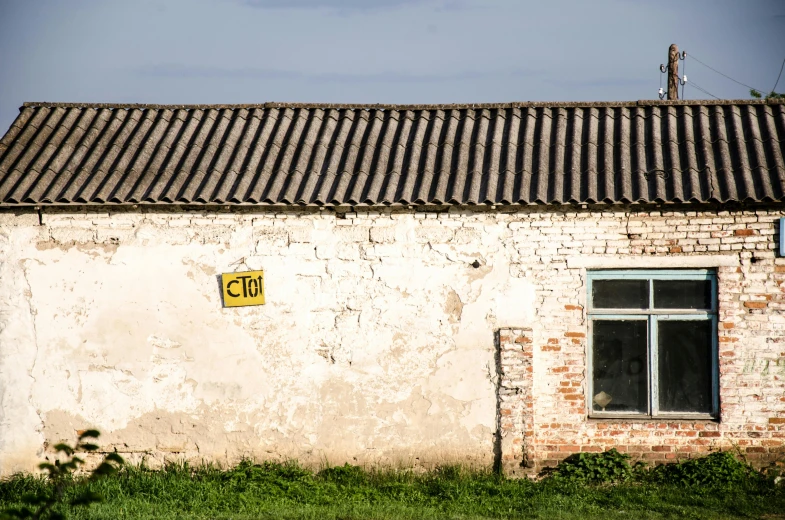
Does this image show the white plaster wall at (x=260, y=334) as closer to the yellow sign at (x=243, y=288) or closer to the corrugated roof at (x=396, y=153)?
the yellow sign at (x=243, y=288)

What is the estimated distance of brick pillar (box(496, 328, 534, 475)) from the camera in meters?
8.15

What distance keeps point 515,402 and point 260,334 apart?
2.77m

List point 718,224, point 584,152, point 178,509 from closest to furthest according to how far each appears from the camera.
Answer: point 178,509, point 718,224, point 584,152

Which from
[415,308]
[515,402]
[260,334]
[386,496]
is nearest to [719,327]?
[515,402]

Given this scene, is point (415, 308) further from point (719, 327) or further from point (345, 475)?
point (719, 327)

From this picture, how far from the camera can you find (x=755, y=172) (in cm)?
830

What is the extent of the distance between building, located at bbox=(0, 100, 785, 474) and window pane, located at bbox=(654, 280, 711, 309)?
0.08ft

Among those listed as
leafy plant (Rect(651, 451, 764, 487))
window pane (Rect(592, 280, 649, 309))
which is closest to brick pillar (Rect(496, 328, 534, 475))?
window pane (Rect(592, 280, 649, 309))

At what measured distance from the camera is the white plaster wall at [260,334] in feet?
27.3

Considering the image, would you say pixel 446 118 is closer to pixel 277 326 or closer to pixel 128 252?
pixel 277 326

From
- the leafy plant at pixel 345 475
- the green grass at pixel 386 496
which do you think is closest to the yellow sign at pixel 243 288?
the green grass at pixel 386 496

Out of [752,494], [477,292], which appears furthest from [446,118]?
[752,494]

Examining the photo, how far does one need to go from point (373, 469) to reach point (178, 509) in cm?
204

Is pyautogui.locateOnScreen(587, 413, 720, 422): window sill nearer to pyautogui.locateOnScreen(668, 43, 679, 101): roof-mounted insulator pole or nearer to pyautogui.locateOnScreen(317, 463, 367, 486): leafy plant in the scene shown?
pyautogui.locateOnScreen(317, 463, 367, 486): leafy plant
